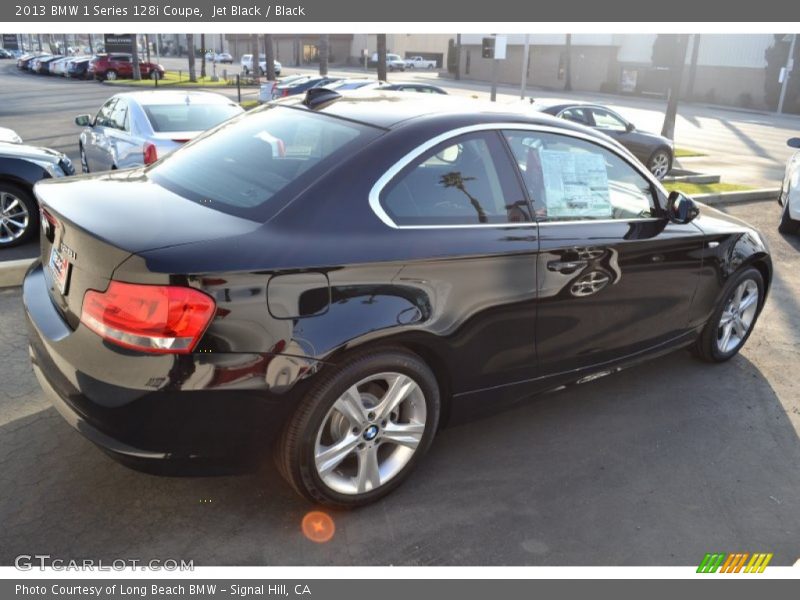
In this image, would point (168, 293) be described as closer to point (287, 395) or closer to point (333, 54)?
point (287, 395)

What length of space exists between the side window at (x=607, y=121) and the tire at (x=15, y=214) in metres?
9.85

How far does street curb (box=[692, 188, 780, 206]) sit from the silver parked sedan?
7.06 m

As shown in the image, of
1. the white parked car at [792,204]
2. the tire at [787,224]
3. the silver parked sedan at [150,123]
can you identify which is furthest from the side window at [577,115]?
the silver parked sedan at [150,123]

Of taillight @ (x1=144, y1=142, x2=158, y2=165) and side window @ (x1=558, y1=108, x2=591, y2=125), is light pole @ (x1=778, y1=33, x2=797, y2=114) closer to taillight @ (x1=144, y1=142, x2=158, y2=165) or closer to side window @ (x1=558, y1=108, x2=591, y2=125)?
side window @ (x1=558, y1=108, x2=591, y2=125)

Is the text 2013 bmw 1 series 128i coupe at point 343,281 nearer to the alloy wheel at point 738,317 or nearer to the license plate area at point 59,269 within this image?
the license plate area at point 59,269

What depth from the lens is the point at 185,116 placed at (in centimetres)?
777

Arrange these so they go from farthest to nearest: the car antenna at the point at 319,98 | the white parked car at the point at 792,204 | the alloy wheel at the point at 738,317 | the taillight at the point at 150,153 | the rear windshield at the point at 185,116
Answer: the white parked car at the point at 792,204
the rear windshield at the point at 185,116
the taillight at the point at 150,153
the alloy wheel at the point at 738,317
the car antenna at the point at 319,98

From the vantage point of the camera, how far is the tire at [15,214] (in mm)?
6629

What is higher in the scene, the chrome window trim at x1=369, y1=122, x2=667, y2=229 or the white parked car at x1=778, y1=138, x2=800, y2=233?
the chrome window trim at x1=369, y1=122, x2=667, y2=229

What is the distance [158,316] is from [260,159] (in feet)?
3.61

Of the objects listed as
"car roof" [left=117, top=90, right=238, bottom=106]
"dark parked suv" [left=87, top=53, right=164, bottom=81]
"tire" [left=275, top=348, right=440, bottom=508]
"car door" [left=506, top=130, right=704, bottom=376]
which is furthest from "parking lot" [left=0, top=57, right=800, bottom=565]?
"dark parked suv" [left=87, top=53, right=164, bottom=81]

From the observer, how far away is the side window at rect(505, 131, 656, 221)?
3.40 m

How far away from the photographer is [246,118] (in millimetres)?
3805
